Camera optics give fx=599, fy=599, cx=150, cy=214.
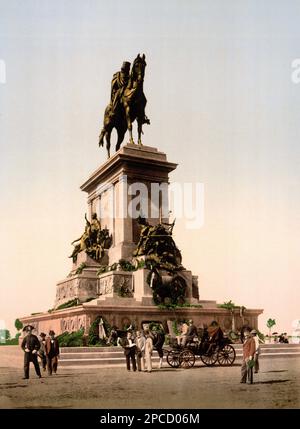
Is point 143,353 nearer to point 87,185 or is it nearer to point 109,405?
point 109,405

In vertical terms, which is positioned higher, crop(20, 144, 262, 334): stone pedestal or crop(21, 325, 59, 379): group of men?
crop(20, 144, 262, 334): stone pedestal

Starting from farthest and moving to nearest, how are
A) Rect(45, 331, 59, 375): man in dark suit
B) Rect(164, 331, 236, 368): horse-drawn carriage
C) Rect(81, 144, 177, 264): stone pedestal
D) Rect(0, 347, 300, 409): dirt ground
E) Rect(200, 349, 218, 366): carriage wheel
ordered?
1. Rect(81, 144, 177, 264): stone pedestal
2. Rect(200, 349, 218, 366): carriage wheel
3. Rect(164, 331, 236, 368): horse-drawn carriage
4. Rect(45, 331, 59, 375): man in dark suit
5. Rect(0, 347, 300, 409): dirt ground

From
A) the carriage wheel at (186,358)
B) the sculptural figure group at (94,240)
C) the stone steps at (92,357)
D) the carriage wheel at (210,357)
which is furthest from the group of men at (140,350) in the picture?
the sculptural figure group at (94,240)

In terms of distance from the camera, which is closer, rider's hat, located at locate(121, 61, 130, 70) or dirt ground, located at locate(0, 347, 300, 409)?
dirt ground, located at locate(0, 347, 300, 409)

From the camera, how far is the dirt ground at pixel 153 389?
1320 centimetres

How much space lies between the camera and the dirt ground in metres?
13.2

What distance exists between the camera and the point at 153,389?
15289 millimetres

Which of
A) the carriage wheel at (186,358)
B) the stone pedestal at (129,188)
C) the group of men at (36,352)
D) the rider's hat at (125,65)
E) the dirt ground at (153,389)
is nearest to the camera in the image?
the dirt ground at (153,389)

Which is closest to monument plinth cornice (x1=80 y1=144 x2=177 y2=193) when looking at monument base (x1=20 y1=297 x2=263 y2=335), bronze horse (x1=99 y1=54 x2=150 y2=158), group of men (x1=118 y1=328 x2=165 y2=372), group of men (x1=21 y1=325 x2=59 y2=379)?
bronze horse (x1=99 y1=54 x2=150 y2=158)

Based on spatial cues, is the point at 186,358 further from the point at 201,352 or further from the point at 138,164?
the point at 138,164

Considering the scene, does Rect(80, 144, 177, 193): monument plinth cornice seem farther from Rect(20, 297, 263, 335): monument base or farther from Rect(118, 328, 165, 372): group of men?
Rect(118, 328, 165, 372): group of men

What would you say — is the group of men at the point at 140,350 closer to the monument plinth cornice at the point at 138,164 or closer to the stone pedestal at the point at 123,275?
the stone pedestal at the point at 123,275

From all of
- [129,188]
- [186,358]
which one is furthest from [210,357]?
[129,188]
